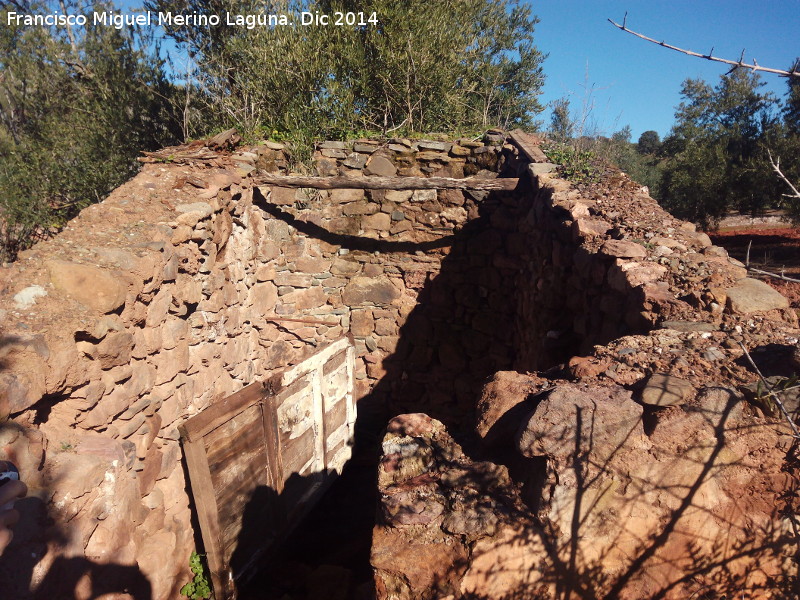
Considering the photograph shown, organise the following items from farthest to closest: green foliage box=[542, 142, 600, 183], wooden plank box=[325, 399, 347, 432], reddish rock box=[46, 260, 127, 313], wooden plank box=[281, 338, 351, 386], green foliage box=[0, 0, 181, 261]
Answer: green foliage box=[0, 0, 181, 261]
wooden plank box=[325, 399, 347, 432]
green foliage box=[542, 142, 600, 183]
wooden plank box=[281, 338, 351, 386]
reddish rock box=[46, 260, 127, 313]

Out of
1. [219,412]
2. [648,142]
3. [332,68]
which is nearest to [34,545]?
[219,412]

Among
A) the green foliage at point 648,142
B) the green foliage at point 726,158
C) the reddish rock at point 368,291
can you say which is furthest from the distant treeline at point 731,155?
the green foliage at point 648,142

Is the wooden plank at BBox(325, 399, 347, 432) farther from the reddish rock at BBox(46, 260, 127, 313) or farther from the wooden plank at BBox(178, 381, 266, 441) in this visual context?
the reddish rock at BBox(46, 260, 127, 313)

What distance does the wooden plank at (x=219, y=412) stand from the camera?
120 inches

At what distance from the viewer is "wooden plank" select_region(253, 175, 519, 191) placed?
17.1 ft

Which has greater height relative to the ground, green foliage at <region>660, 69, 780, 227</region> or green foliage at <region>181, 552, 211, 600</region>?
green foliage at <region>660, 69, 780, 227</region>

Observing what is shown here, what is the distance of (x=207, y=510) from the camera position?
325 cm

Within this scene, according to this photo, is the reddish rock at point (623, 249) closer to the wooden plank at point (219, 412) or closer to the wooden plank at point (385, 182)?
the wooden plank at point (385, 182)

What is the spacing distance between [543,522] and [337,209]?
15.4 ft

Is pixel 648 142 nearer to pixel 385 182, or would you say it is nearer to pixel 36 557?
pixel 385 182

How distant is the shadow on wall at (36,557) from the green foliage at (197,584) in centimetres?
139

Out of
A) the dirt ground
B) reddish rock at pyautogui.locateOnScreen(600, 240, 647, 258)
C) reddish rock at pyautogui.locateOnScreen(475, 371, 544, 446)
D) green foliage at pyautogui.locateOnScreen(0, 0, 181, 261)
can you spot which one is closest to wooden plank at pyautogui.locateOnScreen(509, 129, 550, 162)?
reddish rock at pyautogui.locateOnScreen(600, 240, 647, 258)

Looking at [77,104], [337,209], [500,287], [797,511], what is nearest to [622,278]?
[797,511]

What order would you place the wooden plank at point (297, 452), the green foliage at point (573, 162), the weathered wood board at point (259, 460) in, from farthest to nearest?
the green foliage at point (573, 162) → the wooden plank at point (297, 452) → the weathered wood board at point (259, 460)
